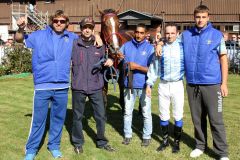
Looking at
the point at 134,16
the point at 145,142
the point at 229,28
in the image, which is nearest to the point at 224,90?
the point at 145,142

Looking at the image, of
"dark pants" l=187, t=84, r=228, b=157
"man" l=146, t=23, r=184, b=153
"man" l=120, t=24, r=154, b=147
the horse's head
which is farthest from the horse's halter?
"dark pants" l=187, t=84, r=228, b=157

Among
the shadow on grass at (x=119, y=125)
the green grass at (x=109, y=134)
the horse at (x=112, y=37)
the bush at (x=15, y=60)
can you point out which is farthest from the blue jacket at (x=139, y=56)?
the bush at (x=15, y=60)

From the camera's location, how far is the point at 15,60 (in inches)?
587

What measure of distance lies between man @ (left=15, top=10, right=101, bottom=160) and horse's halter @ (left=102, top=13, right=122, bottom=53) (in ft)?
2.94

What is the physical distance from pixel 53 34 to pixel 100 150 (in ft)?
6.42

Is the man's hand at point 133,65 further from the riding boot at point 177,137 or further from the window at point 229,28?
the window at point 229,28

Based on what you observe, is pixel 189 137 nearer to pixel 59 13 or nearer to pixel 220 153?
pixel 220 153

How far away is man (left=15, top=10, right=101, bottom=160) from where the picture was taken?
4668 mm

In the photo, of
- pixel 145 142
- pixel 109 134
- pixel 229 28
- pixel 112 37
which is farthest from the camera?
pixel 229 28

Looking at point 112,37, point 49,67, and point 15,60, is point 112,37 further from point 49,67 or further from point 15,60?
point 15,60

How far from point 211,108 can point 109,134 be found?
215cm

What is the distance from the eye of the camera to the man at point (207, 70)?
4738mm

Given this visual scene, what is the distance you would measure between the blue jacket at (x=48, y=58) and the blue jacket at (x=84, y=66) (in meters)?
0.21

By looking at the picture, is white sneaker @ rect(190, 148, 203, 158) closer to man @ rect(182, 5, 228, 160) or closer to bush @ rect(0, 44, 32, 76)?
man @ rect(182, 5, 228, 160)
